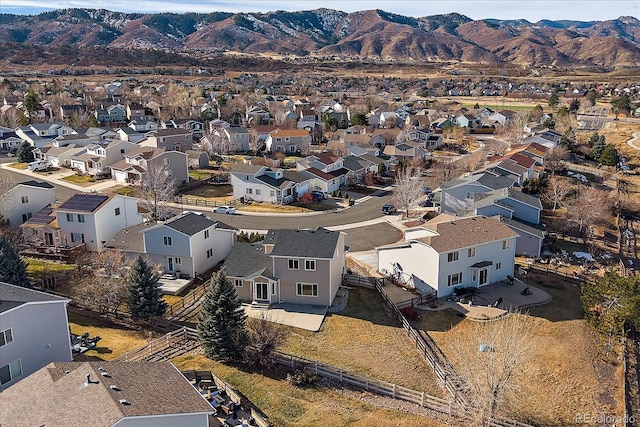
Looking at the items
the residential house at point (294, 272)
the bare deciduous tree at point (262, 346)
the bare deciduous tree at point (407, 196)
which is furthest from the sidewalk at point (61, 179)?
the bare deciduous tree at point (262, 346)

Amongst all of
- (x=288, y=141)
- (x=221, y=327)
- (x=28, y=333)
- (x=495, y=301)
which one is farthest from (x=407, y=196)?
(x=288, y=141)

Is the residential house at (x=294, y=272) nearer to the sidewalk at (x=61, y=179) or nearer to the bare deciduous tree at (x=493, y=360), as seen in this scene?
the bare deciduous tree at (x=493, y=360)

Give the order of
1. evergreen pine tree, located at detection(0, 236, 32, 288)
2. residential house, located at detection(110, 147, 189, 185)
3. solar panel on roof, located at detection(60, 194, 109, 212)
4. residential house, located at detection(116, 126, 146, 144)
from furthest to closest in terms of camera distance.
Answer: residential house, located at detection(116, 126, 146, 144) < residential house, located at detection(110, 147, 189, 185) < solar panel on roof, located at detection(60, 194, 109, 212) < evergreen pine tree, located at detection(0, 236, 32, 288)

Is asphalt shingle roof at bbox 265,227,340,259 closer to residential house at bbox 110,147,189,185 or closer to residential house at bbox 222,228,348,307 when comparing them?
residential house at bbox 222,228,348,307

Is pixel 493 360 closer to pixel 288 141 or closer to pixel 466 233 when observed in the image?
pixel 466 233

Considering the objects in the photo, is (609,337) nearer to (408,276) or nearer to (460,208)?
(408,276)

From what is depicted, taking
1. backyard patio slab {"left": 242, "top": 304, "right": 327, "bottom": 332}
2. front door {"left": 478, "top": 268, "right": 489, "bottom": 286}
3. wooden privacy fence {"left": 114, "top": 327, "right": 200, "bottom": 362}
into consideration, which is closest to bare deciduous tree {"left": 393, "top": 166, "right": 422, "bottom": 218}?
front door {"left": 478, "top": 268, "right": 489, "bottom": 286}
